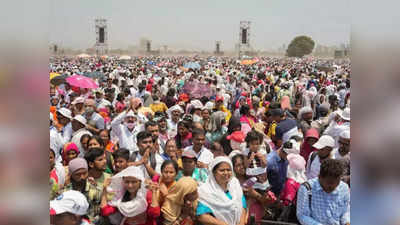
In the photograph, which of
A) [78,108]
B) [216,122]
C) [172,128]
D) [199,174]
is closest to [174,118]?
[172,128]

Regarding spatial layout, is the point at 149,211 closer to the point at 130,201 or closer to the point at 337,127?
the point at 130,201

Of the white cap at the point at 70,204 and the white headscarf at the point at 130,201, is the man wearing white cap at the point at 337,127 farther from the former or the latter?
the white cap at the point at 70,204

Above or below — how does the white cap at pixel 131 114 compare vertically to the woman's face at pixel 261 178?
above

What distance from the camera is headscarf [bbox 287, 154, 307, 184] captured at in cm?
355

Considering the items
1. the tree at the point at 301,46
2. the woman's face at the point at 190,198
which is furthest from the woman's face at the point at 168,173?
the tree at the point at 301,46

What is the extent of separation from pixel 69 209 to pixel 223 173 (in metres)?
1.05

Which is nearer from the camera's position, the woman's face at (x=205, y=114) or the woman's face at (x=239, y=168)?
the woman's face at (x=239, y=168)

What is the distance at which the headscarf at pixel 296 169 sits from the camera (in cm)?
355

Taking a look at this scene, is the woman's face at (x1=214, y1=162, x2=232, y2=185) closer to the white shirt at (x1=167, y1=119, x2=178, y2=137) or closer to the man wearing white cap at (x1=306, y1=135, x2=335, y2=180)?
the man wearing white cap at (x1=306, y1=135, x2=335, y2=180)

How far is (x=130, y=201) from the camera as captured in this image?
9.36 feet

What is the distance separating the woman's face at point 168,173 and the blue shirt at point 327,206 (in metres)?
0.96
